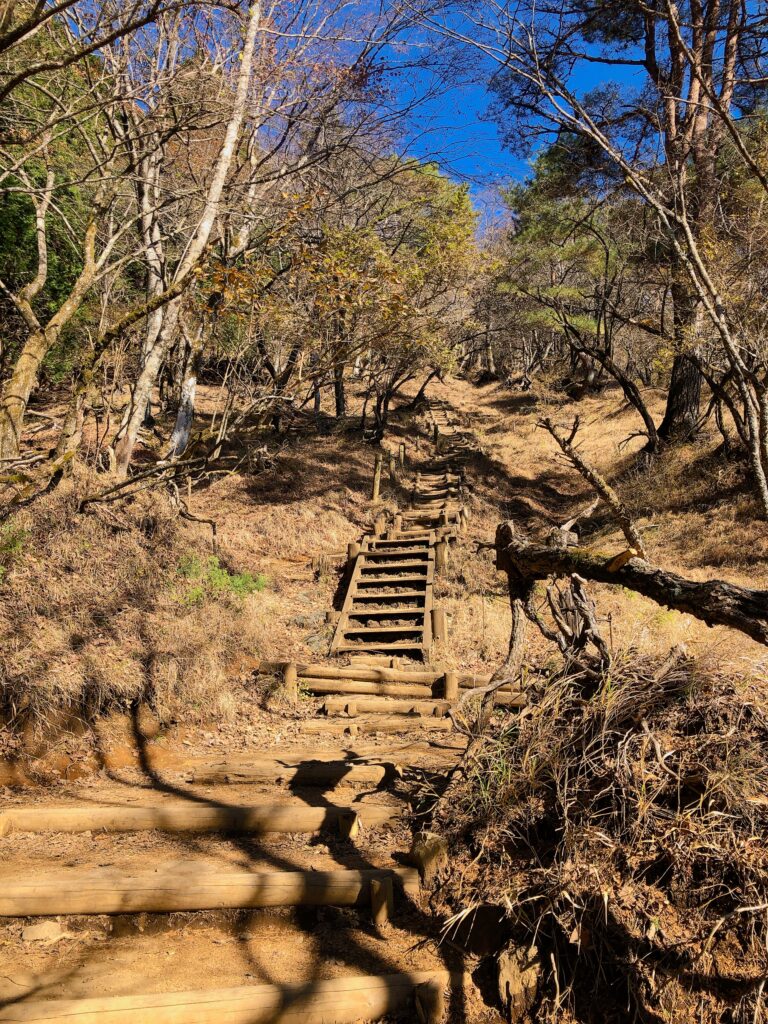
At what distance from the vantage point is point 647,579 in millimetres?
3479

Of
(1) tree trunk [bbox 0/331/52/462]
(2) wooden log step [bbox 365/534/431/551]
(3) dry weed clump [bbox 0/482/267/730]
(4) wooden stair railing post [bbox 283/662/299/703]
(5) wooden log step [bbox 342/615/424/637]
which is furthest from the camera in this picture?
(2) wooden log step [bbox 365/534/431/551]

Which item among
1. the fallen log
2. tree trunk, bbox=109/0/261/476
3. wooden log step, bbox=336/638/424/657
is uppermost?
tree trunk, bbox=109/0/261/476

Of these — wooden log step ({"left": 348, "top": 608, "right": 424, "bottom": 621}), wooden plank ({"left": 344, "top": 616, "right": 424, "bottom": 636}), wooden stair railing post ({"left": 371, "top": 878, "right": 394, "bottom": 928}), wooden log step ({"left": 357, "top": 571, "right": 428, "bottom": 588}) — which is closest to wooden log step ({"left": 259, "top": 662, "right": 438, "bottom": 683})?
wooden plank ({"left": 344, "top": 616, "right": 424, "bottom": 636})

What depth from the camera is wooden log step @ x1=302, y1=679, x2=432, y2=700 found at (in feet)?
24.7

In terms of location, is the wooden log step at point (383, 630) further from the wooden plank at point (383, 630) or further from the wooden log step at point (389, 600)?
the wooden log step at point (389, 600)

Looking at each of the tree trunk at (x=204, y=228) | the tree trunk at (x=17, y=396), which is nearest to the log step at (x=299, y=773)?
the tree trunk at (x=17, y=396)

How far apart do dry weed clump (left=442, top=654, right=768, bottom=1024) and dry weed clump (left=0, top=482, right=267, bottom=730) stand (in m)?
3.66

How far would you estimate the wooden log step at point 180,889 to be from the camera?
10.9 feet

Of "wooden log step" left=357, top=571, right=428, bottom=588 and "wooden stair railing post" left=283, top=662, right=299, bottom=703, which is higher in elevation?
"wooden log step" left=357, top=571, right=428, bottom=588

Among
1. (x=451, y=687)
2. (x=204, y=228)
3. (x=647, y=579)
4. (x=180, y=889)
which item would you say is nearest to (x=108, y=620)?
(x=180, y=889)

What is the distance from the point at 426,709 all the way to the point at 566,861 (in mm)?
3918

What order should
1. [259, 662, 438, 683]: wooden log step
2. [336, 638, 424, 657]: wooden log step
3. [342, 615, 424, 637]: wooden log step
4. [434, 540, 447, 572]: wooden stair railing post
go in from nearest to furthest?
[259, 662, 438, 683]: wooden log step < [336, 638, 424, 657]: wooden log step < [342, 615, 424, 637]: wooden log step < [434, 540, 447, 572]: wooden stair railing post

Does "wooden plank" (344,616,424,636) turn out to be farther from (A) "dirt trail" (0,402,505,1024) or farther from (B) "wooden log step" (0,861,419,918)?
(B) "wooden log step" (0,861,419,918)

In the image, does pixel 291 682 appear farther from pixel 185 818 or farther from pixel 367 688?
pixel 185 818
